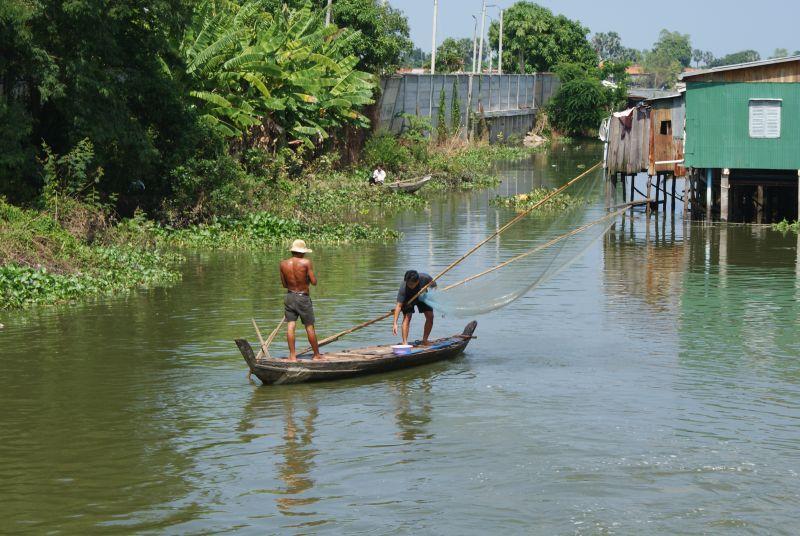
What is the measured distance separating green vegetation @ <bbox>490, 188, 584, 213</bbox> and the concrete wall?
9.08 metres

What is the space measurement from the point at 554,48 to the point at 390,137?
1588 inches

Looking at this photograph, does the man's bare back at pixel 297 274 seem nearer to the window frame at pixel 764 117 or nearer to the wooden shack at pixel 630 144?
the window frame at pixel 764 117

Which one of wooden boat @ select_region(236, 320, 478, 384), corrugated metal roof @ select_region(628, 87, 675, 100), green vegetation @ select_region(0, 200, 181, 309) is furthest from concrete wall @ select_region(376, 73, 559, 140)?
wooden boat @ select_region(236, 320, 478, 384)

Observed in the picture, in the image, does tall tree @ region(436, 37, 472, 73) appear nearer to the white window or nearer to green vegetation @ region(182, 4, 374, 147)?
green vegetation @ region(182, 4, 374, 147)

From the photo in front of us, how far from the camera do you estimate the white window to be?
29938 millimetres

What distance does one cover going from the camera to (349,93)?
36219mm

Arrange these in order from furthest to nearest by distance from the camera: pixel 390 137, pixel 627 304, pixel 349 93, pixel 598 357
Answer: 1. pixel 390 137
2. pixel 349 93
3. pixel 627 304
4. pixel 598 357

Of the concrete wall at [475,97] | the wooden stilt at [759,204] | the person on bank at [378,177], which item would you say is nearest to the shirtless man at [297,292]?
the wooden stilt at [759,204]

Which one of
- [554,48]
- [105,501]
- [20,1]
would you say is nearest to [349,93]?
[20,1]

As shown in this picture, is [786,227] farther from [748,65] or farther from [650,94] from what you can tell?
[650,94]

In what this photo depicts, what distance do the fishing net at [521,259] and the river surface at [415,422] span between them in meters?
0.84

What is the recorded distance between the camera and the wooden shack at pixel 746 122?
2984cm

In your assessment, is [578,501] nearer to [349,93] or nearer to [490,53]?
[349,93]

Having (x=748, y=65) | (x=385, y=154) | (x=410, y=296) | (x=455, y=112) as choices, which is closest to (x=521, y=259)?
(x=410, y=296)
